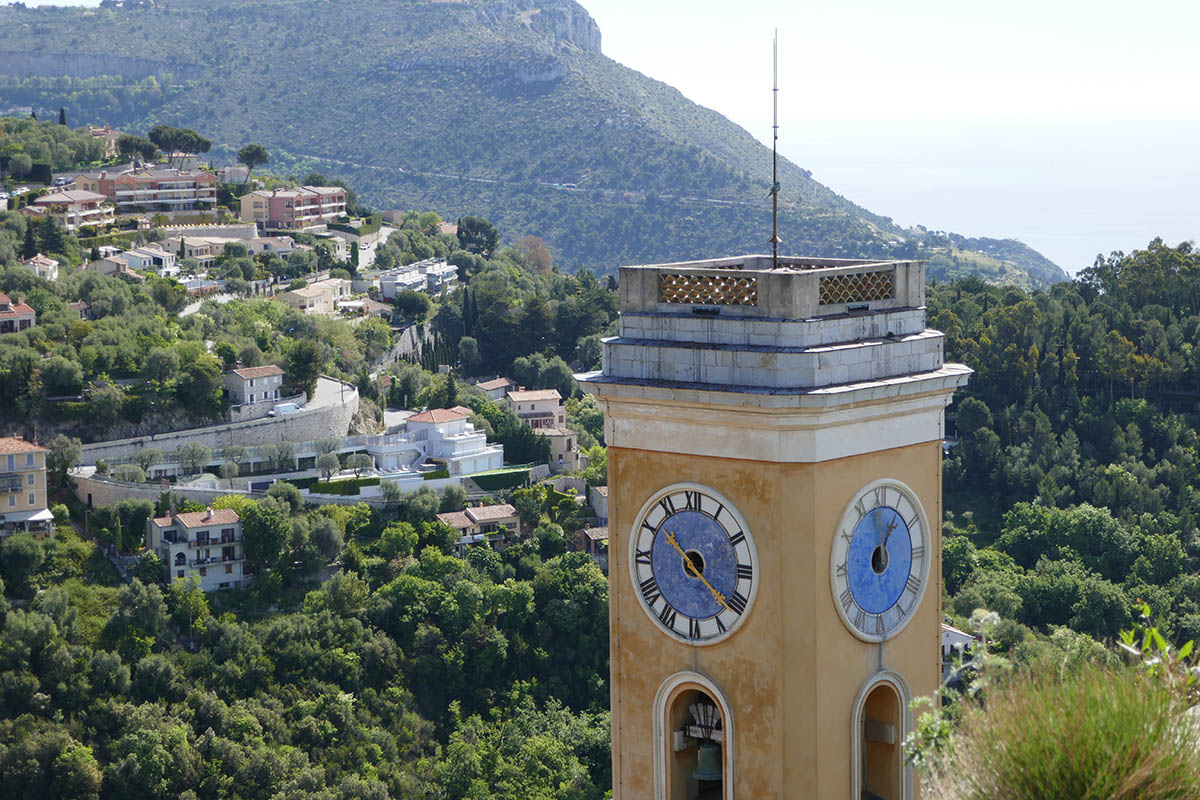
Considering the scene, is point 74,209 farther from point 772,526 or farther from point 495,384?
point 772,526

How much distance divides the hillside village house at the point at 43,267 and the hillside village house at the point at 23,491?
17.9m

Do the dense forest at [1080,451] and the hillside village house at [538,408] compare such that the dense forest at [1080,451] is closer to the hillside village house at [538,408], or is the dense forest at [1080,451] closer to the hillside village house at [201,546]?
the hillside village house at [538,408]

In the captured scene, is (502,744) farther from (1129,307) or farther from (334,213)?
(334,213)

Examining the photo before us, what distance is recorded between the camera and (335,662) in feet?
178

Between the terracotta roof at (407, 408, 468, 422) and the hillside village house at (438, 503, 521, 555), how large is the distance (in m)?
4.51

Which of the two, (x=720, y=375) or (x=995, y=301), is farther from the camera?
(x=995, y=301)

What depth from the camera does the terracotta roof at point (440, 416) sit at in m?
66.1

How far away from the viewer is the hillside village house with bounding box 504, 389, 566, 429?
2815 inches

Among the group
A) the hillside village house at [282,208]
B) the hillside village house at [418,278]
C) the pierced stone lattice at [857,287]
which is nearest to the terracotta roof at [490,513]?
the hillside village house at [418,278]

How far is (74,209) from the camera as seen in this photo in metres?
84.6

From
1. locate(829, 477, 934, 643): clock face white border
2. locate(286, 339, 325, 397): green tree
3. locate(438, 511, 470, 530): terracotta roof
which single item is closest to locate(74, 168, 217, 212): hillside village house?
locate(286, 339, 325, 397): green tree

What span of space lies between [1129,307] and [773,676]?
6718cm

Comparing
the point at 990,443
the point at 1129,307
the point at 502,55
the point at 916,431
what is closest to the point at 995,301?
the point at 1129,307

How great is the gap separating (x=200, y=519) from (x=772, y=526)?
49.0 meters
